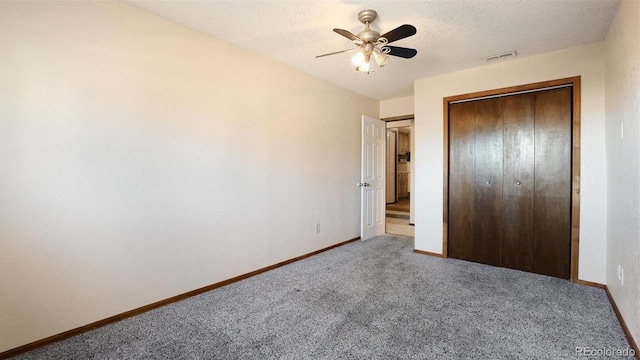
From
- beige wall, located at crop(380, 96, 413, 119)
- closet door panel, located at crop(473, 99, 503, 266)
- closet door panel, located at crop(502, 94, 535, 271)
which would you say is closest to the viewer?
closet door panel, located at crop(502, 94, 535, 271)

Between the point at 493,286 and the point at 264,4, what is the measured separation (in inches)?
132

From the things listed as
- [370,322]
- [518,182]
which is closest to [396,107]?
[518,182]

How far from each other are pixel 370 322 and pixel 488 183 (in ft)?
7.89

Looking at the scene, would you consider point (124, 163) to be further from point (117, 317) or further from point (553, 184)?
point (553, 184)

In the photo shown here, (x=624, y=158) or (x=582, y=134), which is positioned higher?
(x=582, y=134)

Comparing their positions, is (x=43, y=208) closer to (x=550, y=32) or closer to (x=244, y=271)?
(x=244, y=271)

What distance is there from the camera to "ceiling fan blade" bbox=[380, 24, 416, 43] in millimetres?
1950

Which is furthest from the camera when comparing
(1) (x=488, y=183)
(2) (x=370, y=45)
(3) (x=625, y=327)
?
(1) (x=488, y=183)

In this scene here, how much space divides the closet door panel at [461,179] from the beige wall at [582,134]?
0.14 metres

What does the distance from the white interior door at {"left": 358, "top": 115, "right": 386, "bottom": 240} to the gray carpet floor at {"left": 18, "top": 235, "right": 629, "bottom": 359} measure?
1643 mm

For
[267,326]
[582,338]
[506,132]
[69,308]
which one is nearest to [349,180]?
[506,132]

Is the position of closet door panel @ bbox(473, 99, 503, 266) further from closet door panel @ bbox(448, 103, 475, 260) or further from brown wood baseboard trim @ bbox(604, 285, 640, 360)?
brown wood baseboard trim @ bbox(604, 285, 640, 360)

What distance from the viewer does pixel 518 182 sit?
3291 millimetres

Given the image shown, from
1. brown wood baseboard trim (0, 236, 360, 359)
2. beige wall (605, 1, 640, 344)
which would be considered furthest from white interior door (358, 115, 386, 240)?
beige wall (605, 1, 640, 344)
